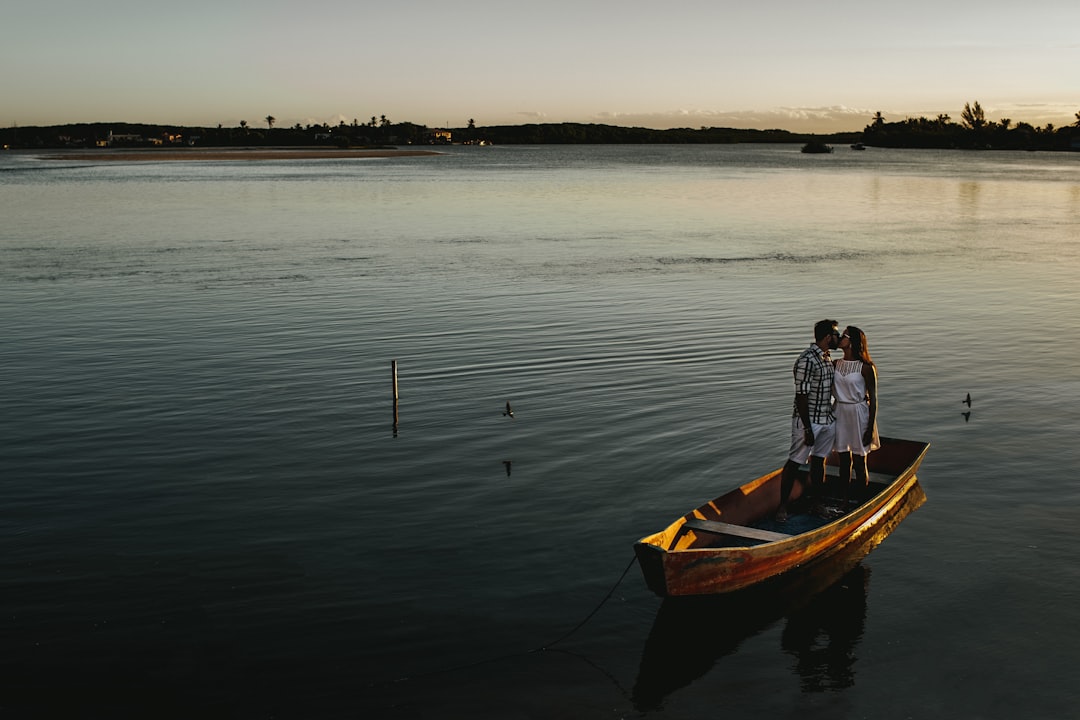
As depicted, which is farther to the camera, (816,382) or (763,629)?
(816,382)

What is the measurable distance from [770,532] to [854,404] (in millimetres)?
2544

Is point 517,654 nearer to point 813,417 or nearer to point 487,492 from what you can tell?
point 487,492

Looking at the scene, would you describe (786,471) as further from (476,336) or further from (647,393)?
(476,336)

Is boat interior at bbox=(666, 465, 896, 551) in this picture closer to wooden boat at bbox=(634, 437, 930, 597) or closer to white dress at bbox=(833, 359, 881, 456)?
wooden boat at bbox=(634, 437, 930, 597)

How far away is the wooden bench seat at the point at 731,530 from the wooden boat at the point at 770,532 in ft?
0.04

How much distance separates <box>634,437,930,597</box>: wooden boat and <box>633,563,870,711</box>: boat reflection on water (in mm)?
360

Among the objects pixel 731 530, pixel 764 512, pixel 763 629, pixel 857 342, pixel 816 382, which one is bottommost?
pixel 763 629

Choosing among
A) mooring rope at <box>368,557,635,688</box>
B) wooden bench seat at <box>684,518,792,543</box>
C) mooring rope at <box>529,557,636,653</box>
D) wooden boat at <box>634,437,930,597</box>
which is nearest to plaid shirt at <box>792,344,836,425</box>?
wooden boat at <box>634,437,930,597</box>

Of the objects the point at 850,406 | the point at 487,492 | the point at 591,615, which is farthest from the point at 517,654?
the point at 850,406

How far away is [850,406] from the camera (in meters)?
13.7

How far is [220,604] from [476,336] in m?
16.0

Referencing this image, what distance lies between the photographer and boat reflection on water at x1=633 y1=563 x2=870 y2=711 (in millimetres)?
10666

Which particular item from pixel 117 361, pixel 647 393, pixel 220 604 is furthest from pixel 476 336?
pixel 220 604

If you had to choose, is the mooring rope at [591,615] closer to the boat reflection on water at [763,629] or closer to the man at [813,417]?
the boat reflection on water at [763,629]
